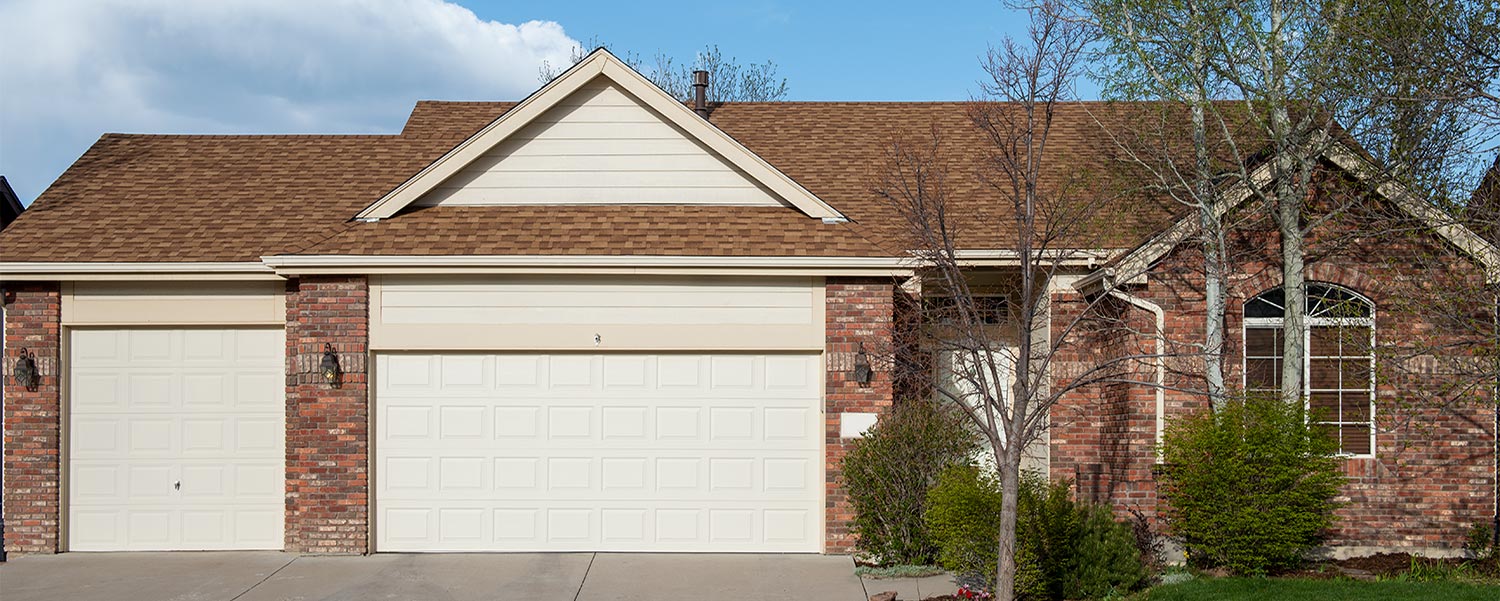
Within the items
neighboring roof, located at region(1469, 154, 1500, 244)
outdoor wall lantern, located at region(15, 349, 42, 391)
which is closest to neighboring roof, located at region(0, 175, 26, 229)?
outdoor wall lantern, located at region(15, 349, 42, 391)

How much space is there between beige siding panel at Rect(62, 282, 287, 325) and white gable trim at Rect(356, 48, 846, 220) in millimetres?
1422

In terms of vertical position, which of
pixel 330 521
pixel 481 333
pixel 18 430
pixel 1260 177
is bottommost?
pixel 330 521

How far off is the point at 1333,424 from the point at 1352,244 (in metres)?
1.85

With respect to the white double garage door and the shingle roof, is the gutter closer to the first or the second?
the shingle roof

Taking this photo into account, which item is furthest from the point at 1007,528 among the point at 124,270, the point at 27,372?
the point at 27,372

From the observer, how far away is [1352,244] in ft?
39.2

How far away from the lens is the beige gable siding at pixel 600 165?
13.1 m

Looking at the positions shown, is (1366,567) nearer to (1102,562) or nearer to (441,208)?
(1102,562)

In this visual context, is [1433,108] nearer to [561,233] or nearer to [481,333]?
[561,233]

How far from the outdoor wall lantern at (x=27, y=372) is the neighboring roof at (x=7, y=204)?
305 cm

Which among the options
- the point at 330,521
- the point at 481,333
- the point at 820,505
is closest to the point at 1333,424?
the point at 820,505

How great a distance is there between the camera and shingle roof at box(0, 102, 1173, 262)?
40.7 feet

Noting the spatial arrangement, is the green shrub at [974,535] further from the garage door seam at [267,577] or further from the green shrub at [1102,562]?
the garage door seam at [267,577]

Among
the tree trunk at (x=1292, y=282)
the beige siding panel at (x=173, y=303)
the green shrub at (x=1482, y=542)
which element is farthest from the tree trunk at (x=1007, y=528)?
the beige siding panel at (x=173, y=303)
